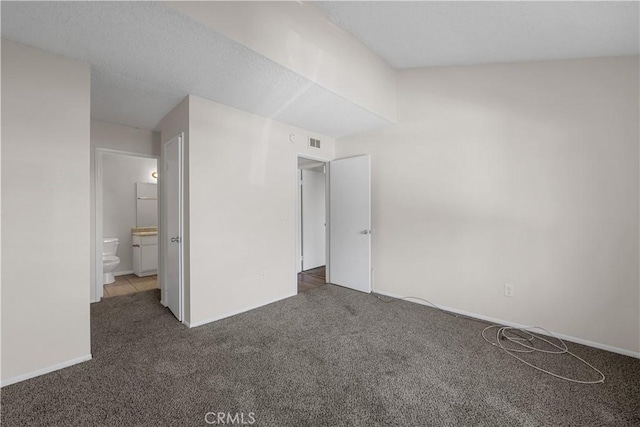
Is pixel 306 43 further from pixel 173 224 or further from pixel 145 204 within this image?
pixel 145 204

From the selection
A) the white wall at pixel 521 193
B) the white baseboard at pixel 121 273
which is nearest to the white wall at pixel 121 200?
the white baseboard at pixel 121 273

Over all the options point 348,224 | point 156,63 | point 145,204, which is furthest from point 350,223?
point 145,204

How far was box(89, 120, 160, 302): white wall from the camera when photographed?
3.46m

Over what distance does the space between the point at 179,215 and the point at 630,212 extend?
4.06 metres

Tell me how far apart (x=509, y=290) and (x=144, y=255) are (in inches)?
216

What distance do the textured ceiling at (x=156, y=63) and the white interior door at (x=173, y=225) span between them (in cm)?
55

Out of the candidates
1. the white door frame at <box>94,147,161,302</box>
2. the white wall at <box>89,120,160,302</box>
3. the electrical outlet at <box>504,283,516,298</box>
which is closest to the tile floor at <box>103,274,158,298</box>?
the white door frame at <box>94,147,161,302</box>

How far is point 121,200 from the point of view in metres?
4.96

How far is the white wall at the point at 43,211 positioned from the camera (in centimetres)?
181

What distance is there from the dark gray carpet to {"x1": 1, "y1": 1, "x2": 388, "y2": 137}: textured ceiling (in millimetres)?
2302

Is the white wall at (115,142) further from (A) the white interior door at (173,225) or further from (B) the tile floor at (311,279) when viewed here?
(B) the tile floor at (311,279)

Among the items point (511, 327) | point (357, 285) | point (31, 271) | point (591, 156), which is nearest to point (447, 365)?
point (511, 327)

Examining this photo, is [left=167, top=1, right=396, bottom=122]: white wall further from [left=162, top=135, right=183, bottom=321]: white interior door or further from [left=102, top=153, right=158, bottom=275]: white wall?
[left=102, top=153, right=158, bottom=275]: white wall

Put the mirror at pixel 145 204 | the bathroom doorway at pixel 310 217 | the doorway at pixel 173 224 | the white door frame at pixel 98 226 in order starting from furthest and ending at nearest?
the mirror at pixel 145 204
the bathroom doorway at pixel 310 217
the white door frame at pixel 98 226
the doorway at pixel 173 224
